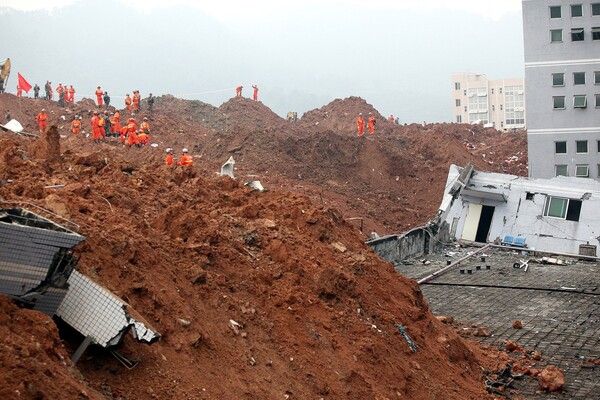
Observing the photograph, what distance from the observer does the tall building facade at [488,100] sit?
9762cm

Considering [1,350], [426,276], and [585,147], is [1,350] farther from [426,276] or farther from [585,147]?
[585,147]

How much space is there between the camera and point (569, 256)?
29516 millimetres

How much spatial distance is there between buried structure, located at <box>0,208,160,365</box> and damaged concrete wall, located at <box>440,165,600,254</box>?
25.4 metres

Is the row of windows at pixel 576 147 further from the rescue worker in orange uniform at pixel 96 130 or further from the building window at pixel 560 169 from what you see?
the rescue worker in orange uniform at pixel 96 130

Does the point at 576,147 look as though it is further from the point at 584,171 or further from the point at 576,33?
the point at 576,33

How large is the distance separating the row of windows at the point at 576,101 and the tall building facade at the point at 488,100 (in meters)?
56.8

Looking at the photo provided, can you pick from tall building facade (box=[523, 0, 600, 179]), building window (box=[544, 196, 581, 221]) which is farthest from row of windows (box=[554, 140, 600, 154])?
building window (box=[544, 196, 581, 221])

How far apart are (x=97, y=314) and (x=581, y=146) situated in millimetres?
35806

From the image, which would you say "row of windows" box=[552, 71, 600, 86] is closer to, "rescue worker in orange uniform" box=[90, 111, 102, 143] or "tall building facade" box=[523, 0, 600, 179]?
"tall building facade" box=[523, 0, 600, 179]

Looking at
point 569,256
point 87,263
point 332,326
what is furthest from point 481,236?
point 87,263

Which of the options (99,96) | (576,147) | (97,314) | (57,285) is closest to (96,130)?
(99,96)

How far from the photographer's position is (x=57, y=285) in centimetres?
758

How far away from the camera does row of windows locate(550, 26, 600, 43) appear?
4000cm

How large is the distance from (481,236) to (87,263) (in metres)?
25.8
